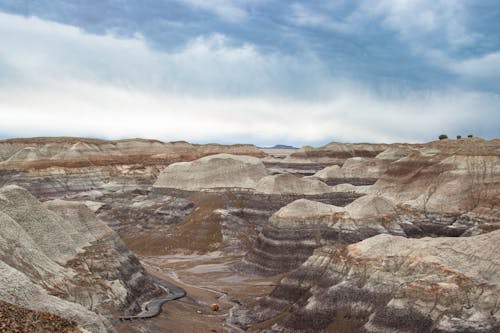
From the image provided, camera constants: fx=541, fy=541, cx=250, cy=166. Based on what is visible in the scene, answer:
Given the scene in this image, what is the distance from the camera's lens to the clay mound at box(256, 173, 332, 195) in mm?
Answer: 73125

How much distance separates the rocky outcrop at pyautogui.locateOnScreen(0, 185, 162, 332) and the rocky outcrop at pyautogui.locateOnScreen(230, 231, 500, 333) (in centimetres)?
958

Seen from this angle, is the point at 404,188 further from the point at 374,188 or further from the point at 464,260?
the point at 464,260

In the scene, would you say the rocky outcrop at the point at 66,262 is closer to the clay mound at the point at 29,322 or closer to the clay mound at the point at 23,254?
the clay mound at the point at 23,254

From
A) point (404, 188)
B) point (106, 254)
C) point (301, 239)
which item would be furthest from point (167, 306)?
point (404, 188)

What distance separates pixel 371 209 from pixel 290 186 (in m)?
22.8

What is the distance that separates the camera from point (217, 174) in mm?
85812

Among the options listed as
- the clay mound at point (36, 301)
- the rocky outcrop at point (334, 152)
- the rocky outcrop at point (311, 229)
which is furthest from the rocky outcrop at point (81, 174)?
the clay mound at point (36, 301)

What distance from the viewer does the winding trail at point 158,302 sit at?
A: 114ft

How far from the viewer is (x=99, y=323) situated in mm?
23391

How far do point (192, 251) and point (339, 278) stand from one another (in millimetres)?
39370

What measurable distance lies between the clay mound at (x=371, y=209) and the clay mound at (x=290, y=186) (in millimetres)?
20143

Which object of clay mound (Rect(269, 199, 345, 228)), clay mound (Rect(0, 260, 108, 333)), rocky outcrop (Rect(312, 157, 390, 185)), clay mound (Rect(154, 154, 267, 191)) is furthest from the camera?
rocky outcrop (Rect(312, 157, 390, 185))

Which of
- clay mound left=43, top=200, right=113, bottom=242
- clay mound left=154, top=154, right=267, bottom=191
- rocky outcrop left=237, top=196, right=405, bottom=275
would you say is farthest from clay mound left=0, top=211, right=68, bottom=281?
clay mound left=154, top=154, right=267, bottom=191

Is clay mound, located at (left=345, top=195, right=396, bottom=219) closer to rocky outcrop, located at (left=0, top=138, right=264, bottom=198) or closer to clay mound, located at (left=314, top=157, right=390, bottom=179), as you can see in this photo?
clay mound, located at (left=314, top=157, right=390, bottom=179)
